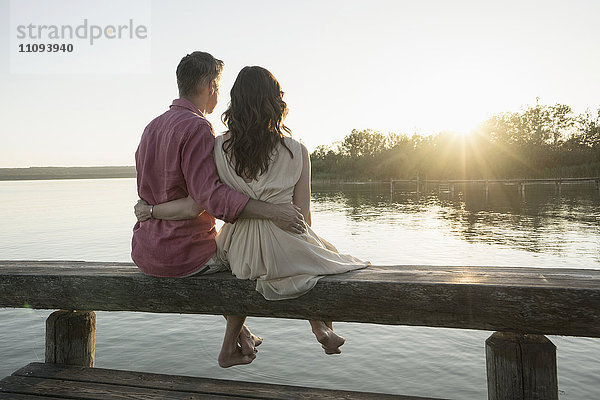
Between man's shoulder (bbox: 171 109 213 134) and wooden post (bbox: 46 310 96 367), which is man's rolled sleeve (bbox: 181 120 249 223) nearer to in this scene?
man's shoulder (bbox: 171 109 213 134)

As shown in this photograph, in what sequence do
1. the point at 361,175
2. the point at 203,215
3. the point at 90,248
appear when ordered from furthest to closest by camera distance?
the point at 361,175, the point at 90,248, the point at 203,215

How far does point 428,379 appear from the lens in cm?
570

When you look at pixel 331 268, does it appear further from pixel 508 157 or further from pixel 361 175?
pixel 361 175

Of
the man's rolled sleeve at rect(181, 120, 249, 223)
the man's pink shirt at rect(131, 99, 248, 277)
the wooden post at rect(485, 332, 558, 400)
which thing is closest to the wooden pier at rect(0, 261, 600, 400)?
the wooden post at rect(485, 332, 558, 400)

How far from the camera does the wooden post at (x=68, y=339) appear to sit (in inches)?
111

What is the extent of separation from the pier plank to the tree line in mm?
55572

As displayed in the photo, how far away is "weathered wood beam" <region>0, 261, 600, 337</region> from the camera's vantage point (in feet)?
6.53

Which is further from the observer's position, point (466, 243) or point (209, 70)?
point (466, 243)

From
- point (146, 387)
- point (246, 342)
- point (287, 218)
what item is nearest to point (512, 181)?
point (246, 342)

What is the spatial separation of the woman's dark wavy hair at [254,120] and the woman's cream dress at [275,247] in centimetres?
5

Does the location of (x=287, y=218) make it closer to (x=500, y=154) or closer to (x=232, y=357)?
(x=232, y=357)

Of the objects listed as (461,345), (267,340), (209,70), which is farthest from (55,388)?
(461,345)

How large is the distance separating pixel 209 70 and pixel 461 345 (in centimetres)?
551

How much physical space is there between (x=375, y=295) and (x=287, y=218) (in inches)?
22.7
